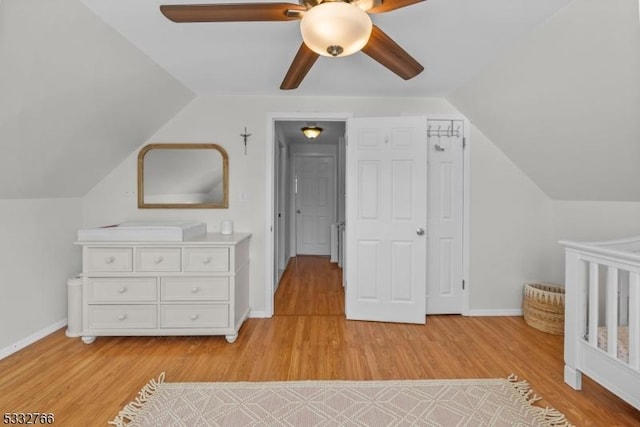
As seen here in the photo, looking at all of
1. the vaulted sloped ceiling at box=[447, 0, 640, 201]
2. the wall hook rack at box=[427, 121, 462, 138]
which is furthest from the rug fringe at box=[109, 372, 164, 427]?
the vaulted sloped ceiling at box=[447, 0, 640, 201]

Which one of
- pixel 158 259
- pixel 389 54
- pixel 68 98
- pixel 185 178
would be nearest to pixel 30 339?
pixel 158 259

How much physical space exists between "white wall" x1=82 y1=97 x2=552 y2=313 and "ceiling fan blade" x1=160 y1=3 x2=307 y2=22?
5.58 feet

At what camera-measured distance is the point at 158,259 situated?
2408 millimetres

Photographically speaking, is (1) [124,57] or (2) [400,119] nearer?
(1) [124,57]

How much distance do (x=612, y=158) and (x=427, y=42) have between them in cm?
149

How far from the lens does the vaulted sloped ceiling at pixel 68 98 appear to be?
5.20 ft

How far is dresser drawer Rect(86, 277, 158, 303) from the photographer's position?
2.39 metres

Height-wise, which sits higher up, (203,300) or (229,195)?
(229,195)

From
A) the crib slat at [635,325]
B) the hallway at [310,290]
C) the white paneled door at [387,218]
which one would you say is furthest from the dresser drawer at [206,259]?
the crib slat at [635,325]

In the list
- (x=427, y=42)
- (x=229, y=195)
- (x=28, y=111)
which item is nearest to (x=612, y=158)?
(x=427, y=42)

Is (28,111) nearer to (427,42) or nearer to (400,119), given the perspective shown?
(427,42)

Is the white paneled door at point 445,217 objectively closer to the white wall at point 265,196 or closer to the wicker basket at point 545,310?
the white wall at point 265,196

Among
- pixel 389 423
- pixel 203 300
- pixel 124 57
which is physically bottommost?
pixel 389 423

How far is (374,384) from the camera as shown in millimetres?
1896
